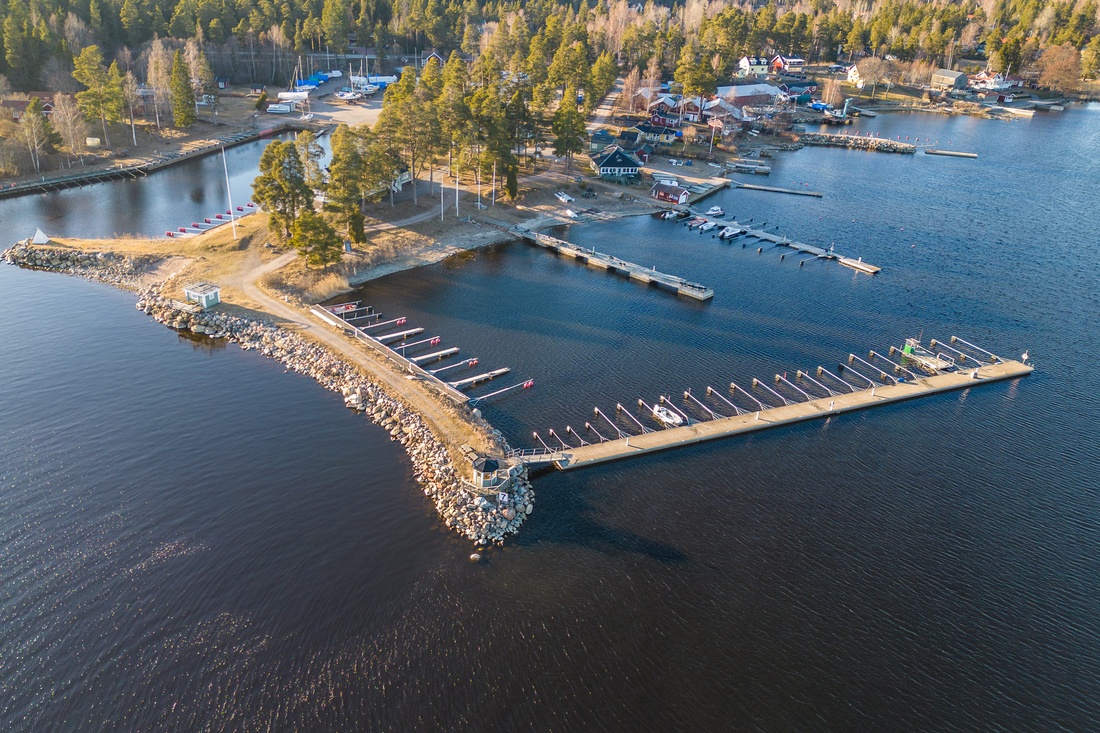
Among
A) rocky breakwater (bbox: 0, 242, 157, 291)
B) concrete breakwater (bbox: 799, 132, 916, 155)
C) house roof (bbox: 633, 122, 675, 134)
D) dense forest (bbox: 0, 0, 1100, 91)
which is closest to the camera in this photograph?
rocky breakwater (bbox: 0, 242, 157, 291)

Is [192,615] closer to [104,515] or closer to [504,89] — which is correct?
[104,515]

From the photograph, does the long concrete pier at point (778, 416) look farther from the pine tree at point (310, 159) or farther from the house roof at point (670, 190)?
the house roof at point (670, 190)

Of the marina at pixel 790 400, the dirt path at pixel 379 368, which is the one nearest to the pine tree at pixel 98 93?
the dirt path at pixel 379 368

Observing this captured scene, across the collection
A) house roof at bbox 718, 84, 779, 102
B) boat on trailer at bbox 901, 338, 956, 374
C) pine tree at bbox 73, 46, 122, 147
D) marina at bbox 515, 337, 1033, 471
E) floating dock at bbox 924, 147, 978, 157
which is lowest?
marina at bbox 515, 337, 1033, 471

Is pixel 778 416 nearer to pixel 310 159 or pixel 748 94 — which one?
pixel 310 159

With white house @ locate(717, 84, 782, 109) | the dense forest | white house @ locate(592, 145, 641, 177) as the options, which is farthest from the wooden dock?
white house @ locate(717, 84, 782, 109)

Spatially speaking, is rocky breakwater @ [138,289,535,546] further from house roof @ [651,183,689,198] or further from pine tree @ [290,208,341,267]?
house roof @ [651,183,689,198]
